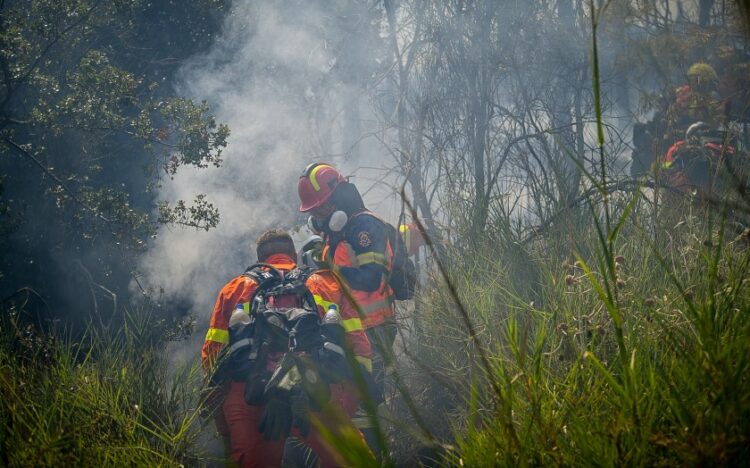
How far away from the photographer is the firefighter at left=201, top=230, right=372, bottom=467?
3.77 metres

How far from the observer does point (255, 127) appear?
473 inches

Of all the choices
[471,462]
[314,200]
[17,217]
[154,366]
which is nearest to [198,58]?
[17,217]

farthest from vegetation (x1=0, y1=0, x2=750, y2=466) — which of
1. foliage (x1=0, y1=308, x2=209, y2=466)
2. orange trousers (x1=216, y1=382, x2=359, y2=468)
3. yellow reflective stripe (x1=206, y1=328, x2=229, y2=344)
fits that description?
yellow reflective stripe (x1=206, y1=328, x2=229, y2=344)

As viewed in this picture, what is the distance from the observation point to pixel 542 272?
3.29 m

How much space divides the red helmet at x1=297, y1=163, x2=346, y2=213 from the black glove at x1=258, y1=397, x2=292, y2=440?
6.67 ft

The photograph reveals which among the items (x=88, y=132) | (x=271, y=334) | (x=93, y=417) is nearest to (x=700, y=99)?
(x=271, y=334)

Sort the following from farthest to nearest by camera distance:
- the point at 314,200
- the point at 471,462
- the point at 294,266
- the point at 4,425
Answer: the point at 314,200, the point at 294,266, the point at 4,425, the point at 471,462

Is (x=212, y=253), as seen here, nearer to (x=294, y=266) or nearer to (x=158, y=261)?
(x=158, y=261)

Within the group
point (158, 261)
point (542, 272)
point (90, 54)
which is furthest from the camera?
point (158, 261)

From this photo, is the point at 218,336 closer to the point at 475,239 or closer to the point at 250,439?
the point at 250,439

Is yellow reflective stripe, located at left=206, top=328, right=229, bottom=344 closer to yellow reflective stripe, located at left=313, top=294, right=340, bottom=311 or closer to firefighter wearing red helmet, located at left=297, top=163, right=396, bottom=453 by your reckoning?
yellow reflective stripe, located at left=313, top=294, right=340, bottom=311

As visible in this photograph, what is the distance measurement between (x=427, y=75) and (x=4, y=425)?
5.49 m

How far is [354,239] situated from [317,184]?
71cm

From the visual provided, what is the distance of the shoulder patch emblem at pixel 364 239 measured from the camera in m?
4.75
